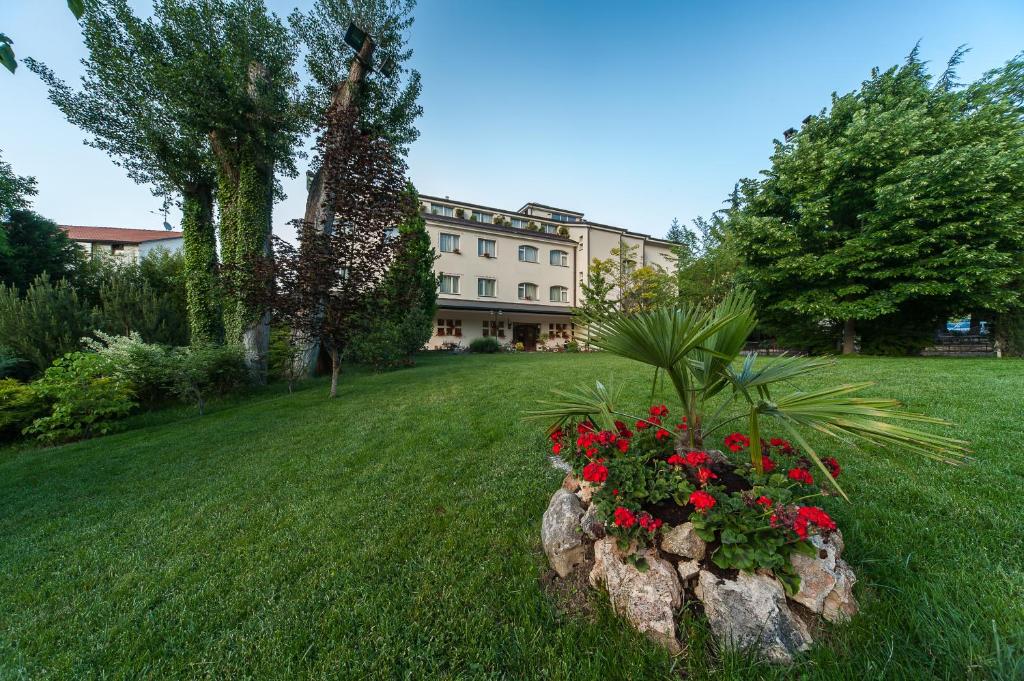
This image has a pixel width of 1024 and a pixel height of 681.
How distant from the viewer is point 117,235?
27312 mm

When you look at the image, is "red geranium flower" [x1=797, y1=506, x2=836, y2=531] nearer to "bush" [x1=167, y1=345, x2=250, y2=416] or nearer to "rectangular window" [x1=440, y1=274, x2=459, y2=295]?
"bush" [x1=167, y1=345, x2=250, y2=416]

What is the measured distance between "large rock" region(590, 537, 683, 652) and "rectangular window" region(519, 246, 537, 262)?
72.7 ft

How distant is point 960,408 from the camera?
14.6 ft

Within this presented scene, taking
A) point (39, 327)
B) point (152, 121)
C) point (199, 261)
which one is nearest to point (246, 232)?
point (199, 261)

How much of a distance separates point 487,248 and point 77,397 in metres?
18.7

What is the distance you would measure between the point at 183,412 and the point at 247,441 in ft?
14.1

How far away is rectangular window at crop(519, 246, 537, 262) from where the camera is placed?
75.0ft

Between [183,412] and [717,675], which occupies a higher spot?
[717,675]

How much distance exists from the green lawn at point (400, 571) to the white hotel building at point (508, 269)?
Answer: 52.9 ft

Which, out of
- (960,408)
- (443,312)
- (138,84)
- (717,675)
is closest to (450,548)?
(717,675)

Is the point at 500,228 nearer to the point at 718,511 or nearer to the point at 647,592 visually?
the point at 718,511

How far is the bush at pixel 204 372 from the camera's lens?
6742 millimetres

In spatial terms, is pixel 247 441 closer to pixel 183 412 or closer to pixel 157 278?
pixel 183 412

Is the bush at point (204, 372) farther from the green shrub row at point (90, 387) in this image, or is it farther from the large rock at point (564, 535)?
the large rock at point (564, 535)
